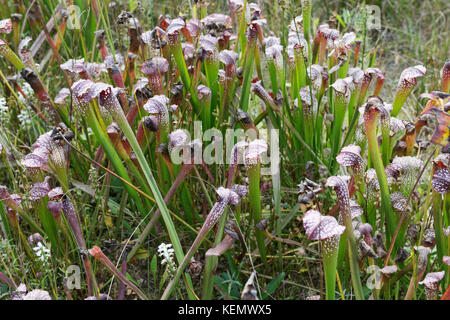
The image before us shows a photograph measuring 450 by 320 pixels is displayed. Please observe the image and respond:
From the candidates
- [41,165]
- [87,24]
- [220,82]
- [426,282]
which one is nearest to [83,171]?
[41,165]

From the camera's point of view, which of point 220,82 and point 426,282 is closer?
point 426,282

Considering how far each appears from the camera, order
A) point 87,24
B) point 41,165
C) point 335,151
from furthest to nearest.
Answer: point 87,24, point 335,151, point 41,165

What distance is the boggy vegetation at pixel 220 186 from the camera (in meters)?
1.08

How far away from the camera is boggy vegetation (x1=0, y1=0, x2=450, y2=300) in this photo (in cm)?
108

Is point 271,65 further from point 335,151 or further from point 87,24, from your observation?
point 87,24

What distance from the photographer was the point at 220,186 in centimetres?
132

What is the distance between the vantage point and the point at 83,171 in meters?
1.55

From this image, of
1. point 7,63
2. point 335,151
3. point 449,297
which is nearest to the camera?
point 449,297
